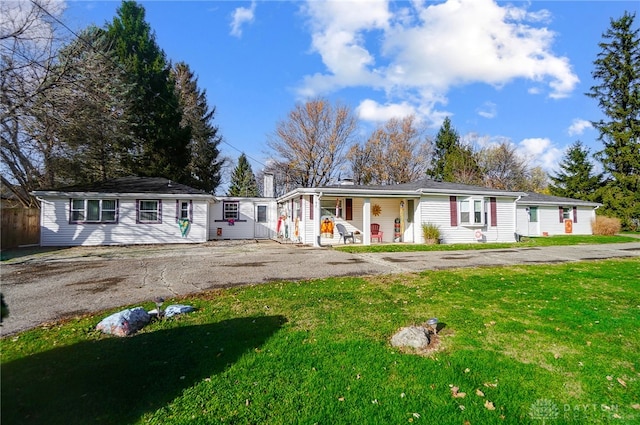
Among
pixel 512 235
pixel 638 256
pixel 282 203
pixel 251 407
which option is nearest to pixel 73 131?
pixel 282 203

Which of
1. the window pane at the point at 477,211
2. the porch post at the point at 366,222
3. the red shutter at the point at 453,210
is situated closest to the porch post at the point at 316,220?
A: the porch post at the point at 366,222

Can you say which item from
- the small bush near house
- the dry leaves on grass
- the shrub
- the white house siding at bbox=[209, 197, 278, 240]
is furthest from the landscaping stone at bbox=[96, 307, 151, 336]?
the small bush near house

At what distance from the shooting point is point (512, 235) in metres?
17.3

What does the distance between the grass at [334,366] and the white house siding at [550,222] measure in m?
17.7

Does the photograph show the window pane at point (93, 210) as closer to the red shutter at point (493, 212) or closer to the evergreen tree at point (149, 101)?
the evergreen tree at point (149, 101)

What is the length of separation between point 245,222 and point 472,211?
1361 centimetres

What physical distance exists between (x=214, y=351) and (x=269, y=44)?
12663 mm

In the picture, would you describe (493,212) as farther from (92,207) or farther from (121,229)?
(92,207)

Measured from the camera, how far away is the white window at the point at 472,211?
16391mm

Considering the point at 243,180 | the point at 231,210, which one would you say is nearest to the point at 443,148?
the point at 243,180

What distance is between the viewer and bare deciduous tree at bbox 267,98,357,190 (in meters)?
28.1

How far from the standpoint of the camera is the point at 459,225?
16.4m

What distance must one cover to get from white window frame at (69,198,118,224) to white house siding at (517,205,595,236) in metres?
24.5

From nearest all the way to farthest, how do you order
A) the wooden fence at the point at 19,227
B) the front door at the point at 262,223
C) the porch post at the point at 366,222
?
the wooden fence at the point at 19,227, the porch post at the point at 366,222, the front door at the point at 262,223
